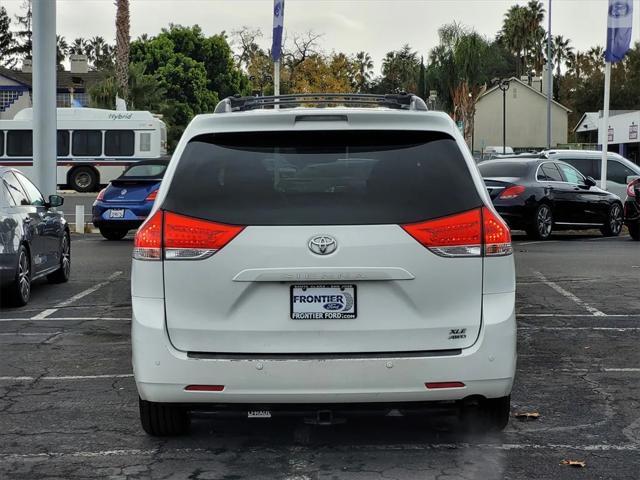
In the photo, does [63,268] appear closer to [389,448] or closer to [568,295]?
[568,295]

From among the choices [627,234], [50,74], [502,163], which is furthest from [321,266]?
[627,234]

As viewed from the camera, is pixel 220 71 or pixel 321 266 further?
pixel 220 71

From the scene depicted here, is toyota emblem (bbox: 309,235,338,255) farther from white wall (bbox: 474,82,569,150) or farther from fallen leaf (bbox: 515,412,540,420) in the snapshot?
white wall (bbox: 474,82,569,150)

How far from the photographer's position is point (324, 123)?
500cm

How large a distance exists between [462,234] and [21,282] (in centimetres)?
743

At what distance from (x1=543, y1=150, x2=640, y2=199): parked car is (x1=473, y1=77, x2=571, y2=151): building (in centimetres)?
5398

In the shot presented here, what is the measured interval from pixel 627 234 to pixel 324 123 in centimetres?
1888

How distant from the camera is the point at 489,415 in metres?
5.51

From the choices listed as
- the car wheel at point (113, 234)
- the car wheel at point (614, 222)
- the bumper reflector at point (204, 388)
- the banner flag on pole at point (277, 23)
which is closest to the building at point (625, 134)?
the banner flag on pole at point (277, 23)

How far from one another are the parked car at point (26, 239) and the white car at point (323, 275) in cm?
619

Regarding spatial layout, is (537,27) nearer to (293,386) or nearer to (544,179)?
(544,179)

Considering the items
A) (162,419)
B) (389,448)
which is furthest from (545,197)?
(162,419)

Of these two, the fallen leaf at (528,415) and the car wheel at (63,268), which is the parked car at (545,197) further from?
the fallen leaf at (528,415)

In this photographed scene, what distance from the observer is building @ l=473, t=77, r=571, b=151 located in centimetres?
7950
